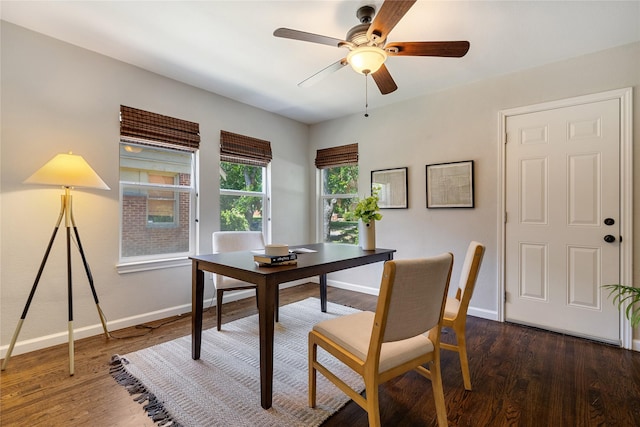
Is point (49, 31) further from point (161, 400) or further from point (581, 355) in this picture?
point (581, 355)

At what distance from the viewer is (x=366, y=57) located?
5.76 feet

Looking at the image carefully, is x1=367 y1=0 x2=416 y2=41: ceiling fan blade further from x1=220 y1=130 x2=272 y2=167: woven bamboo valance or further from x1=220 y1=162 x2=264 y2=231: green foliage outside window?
x1=220 y1=162 x2=264 y2=231: green foliage outside window

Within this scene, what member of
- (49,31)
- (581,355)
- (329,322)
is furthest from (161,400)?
(581,355)

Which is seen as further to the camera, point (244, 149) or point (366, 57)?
point (244, 149)

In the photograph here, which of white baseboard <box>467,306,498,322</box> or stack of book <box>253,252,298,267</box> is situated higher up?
stack of book <box>253,252,298,267</box>

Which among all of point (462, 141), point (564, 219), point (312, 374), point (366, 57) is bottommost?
point (312, 374)

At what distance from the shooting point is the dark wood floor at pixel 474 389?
1.50m

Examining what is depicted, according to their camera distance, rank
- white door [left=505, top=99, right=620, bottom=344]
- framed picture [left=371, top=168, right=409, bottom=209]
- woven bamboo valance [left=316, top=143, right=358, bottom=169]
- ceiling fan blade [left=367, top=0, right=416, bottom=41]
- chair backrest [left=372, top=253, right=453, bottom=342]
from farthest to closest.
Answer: woven bamboo valance [left=316, top=143, right=358, bottom=169] → framed picture [left=371, top=168, right=409, bottom=209] → white door [left=505, top=99, right=620, bottom=344] → ceiling fan blade [left=367, top=0, right=416, bottom=41] → chair backrest [left=372, top=253, right=453, bottom=342]

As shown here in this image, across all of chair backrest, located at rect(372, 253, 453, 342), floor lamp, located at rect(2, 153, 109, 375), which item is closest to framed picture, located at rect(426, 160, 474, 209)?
chair backrest, located at rect(372, 253, 453, 342)

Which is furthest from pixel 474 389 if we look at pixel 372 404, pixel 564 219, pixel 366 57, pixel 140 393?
pixel 366 57

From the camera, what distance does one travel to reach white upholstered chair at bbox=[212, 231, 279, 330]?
102 inches

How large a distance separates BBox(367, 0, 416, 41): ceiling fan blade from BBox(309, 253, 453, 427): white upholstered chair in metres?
1.17

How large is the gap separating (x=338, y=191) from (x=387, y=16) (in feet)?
9.69

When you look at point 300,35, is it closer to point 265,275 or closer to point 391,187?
point 265,275
